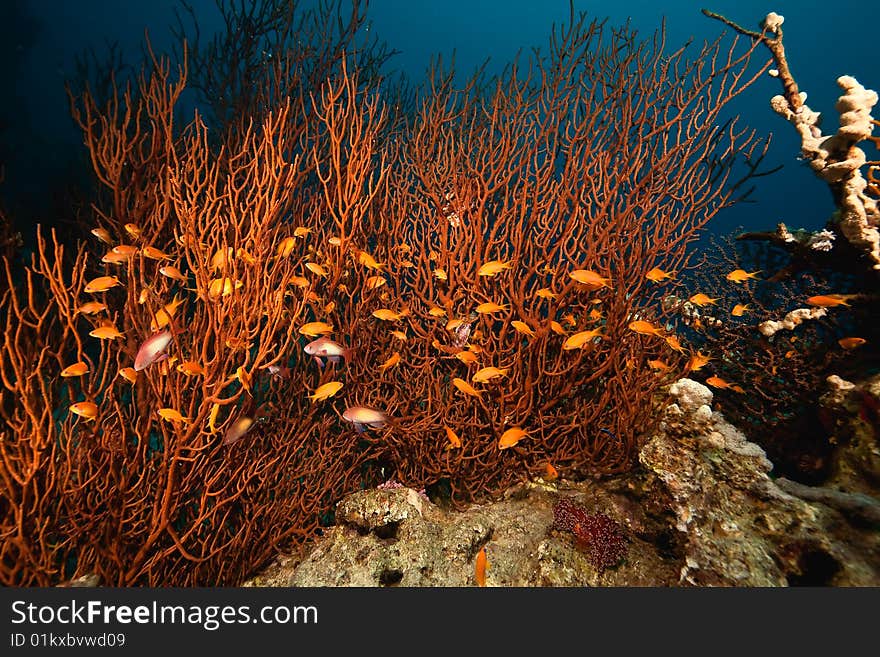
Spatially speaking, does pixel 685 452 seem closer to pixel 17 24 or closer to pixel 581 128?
pixel 581 128

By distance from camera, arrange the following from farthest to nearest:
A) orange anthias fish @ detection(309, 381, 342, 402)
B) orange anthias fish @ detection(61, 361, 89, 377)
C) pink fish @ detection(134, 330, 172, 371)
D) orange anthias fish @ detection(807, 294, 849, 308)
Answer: orange anthias fish @ detection(807, 294, 849, 308) < orange anthias fish @ detection(309, 381, 342, 402) < orange anthias fish @ detection(61, 361, 89, 377) < pink fish @ detection(134, 330, 172, 371)

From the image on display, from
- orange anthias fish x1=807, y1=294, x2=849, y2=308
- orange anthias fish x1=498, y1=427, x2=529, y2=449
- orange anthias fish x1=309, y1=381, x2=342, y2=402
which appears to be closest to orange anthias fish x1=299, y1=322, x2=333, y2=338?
orange anthias fish x1=309, y1=381, x2=342, y2=402

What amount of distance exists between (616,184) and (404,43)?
108307 millimetres

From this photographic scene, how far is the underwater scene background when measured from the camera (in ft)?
8.56

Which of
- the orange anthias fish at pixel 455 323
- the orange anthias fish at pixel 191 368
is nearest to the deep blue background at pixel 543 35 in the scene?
the orange anthias fish at pixel 455 323

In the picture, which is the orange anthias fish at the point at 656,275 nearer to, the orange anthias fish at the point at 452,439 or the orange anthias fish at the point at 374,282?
the orange anthias fish at the point at 452,439

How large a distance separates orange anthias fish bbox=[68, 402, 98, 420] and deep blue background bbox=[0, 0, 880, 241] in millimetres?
51074

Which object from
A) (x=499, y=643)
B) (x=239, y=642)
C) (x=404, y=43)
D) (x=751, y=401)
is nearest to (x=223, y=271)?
(x=239, y=642)

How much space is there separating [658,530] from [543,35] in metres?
106

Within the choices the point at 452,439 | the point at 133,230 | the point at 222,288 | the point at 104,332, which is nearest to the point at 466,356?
the point at 452,439

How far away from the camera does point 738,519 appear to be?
104 inches

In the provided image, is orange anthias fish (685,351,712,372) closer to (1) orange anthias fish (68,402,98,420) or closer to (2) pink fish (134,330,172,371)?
(2) pink fish (134,330,172,371)

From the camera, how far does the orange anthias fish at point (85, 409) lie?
7.64 ft

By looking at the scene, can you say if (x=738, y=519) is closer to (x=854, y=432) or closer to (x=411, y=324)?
(x=854, y=432)
